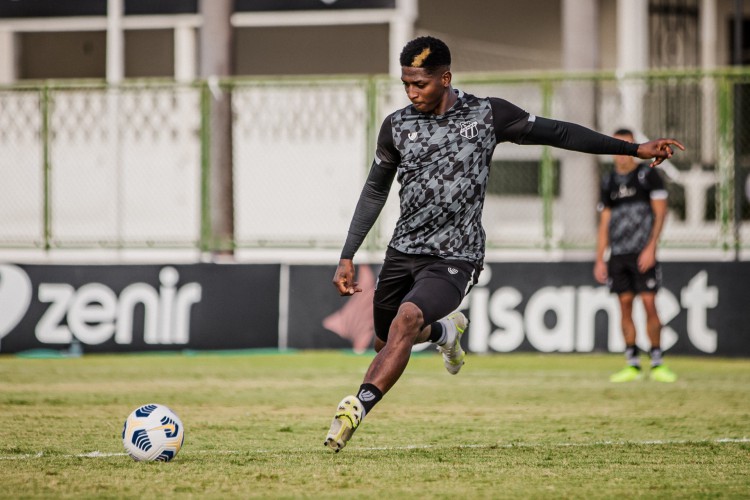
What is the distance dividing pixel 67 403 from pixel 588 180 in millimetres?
8905

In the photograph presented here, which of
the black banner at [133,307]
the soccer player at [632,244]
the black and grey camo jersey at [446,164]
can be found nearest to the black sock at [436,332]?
the black and grey camo jersey at [446,164]

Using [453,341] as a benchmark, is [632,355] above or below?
below

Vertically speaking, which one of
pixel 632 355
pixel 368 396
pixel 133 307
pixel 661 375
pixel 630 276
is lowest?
pixel 661 375

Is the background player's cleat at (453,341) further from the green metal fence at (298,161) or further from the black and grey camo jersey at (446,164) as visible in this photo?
the green metal fence at (298,161)

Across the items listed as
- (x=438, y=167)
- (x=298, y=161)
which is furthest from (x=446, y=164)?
(x=298, y=161)

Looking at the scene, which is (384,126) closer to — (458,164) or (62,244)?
(458,164)

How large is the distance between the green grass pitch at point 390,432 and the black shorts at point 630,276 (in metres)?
0.96

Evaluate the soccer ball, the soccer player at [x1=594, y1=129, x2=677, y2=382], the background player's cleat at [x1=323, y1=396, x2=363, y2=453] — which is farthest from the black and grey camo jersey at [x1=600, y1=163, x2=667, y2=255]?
the soccer ball

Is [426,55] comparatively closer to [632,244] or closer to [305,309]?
[632,244]

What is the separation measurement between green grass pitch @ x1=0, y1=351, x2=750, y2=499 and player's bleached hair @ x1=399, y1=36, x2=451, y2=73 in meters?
2.25

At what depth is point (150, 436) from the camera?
6852 mm

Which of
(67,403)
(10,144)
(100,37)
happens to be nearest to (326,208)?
(10,144)

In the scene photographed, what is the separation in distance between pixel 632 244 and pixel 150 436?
21.8 feet

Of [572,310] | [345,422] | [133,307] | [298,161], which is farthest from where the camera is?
[298,161]
